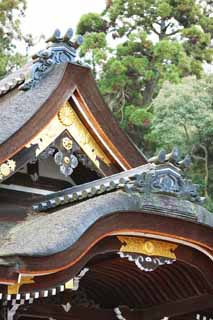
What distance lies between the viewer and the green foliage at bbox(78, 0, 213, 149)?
26.9 meters

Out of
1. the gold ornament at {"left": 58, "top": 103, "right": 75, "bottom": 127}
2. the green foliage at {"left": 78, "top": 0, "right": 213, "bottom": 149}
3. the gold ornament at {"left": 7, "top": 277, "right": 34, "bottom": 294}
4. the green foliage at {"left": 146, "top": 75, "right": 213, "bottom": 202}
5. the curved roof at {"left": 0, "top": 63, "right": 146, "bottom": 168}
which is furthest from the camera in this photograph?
the green foliage at {"left": 78, "top": 0, "right": 213, "bottom": 149}

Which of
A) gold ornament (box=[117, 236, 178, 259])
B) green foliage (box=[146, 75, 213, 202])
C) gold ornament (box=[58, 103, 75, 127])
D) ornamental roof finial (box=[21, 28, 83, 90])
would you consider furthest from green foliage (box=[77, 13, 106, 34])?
gold ornament (box=[117, 236, 178, 259])

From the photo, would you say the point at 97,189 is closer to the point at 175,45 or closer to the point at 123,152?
the point at 123,152

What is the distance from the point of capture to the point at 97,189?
523 centimetres

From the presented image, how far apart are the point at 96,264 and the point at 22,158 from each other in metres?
1.31

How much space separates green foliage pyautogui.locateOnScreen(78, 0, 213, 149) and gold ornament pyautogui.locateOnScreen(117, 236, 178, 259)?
20400 millimetres

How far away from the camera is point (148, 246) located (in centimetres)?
547

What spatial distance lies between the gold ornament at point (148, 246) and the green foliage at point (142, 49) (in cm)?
2040

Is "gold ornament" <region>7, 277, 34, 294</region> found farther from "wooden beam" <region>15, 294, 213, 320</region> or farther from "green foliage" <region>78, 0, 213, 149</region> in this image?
"green foliage" <region>78, 0, 213, 149</region>

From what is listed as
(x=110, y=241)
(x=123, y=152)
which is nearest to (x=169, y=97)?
(x=123, y=152)

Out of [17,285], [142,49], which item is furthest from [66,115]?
[142,49]

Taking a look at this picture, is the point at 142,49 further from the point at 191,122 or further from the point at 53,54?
the point at 53,54

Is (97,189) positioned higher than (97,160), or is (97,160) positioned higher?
(97,160)

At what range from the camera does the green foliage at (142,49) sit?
26906 mm
